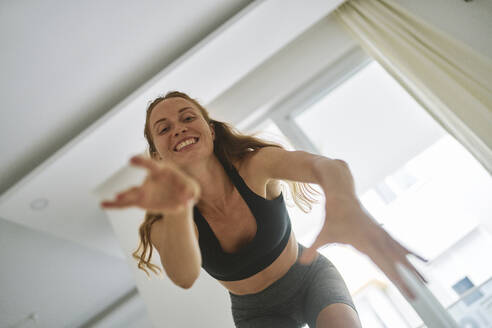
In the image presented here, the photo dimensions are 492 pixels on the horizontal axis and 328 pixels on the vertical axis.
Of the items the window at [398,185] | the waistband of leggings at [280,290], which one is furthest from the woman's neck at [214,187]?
the window at [398,185]

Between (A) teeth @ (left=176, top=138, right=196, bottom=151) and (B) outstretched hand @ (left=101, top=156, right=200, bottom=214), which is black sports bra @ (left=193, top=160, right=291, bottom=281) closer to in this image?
(A) teeth @ (left=176, top=138, right=196, bottom=151)

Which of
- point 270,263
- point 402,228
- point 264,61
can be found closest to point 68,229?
point 264,61

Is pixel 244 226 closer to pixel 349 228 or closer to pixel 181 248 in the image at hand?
pixel 181 248

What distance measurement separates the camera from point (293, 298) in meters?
1.12

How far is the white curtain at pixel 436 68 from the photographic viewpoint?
5.72ft

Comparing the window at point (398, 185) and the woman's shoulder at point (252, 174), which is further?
the window at point (398, 185)

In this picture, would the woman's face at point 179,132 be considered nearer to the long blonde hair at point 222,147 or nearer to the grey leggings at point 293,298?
the long blonde hair at point 222,147

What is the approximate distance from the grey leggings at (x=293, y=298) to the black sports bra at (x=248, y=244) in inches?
5.2

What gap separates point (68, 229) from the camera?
117 inches

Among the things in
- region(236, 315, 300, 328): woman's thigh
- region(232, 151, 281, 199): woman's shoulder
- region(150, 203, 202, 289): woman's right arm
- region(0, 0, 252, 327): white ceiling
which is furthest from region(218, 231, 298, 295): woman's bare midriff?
region(0, 0, 252, 327): white ceiling

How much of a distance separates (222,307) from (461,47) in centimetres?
222

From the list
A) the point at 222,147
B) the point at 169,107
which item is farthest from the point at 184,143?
the point at 222,147

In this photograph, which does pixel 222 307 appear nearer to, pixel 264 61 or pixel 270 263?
pixel 270 263

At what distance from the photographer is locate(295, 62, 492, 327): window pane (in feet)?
7.11
